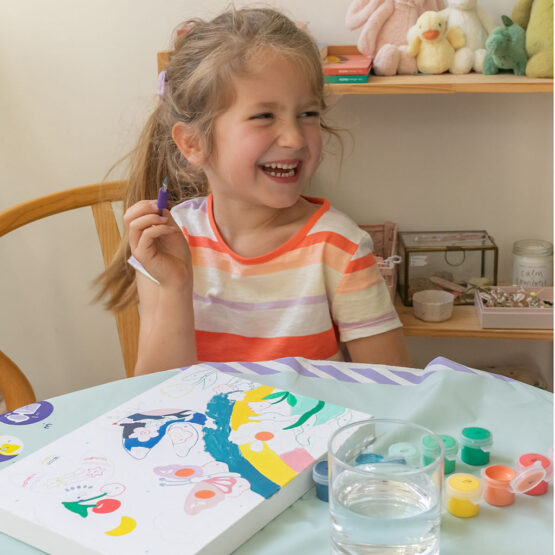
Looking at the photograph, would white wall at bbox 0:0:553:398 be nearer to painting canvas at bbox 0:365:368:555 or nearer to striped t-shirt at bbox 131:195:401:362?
striped t-shirt at bbox 131:195:401:362

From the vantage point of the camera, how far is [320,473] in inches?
26.7

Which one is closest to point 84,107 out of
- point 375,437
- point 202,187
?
point 202,187

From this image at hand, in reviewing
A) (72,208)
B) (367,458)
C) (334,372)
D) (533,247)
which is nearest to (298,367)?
(334,372)

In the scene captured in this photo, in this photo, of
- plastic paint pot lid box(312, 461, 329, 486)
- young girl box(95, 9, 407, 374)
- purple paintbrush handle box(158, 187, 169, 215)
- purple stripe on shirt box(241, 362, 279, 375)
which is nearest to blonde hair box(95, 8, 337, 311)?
young girl box(95, 9, 407, 374)

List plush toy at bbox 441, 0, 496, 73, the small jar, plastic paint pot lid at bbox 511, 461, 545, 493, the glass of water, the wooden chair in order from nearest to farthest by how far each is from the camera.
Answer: the glass of water < plastic paint pot lid at bbox 511, 461, 545, 493 < the wooden chair < plush toy at bbox 441, 0, 496, 73 < the small jar

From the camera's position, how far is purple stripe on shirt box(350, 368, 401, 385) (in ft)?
2.93

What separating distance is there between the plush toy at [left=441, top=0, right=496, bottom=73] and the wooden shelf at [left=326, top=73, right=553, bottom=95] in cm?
5

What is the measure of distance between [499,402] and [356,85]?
0.96 meters

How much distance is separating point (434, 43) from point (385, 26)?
0.13 meters

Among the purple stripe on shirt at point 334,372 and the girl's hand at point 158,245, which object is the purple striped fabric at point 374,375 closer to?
→ the purple stripe on shirt at point 334,372

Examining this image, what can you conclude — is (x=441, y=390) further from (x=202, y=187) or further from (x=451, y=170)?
(x=451, y=170)

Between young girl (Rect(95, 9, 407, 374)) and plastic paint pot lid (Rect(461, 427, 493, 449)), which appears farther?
young girl (Rect(95, 9, 407, 374))

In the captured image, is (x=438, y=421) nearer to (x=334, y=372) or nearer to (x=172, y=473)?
(x=334, y=372)

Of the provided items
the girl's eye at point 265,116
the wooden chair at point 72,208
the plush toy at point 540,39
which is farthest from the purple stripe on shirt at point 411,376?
the plush toy at point 540,39
